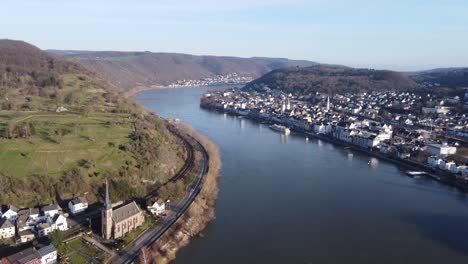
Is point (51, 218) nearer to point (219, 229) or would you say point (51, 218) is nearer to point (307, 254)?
point (219, 229)

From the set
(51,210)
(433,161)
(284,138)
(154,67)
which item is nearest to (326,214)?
(51,210)

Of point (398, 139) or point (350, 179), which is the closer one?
point (350, 179)

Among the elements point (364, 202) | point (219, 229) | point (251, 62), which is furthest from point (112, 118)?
point (251, 62)

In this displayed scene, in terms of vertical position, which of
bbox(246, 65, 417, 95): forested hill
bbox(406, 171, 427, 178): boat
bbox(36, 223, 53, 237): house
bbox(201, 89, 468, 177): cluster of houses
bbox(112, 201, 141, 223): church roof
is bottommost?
bbox(36, 223, 53, 237): house

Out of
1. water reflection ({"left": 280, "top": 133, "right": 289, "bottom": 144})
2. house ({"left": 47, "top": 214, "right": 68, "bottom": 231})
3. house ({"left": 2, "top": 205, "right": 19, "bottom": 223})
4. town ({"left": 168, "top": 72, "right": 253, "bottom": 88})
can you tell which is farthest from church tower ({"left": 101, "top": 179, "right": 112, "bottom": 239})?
town ({"left": 168, "top": 72, "right": 253, "bottom": 88})

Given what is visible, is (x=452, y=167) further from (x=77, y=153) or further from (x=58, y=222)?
(x=58, y=222)

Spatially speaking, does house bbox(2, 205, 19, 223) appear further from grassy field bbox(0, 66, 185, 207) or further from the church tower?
the church tower
